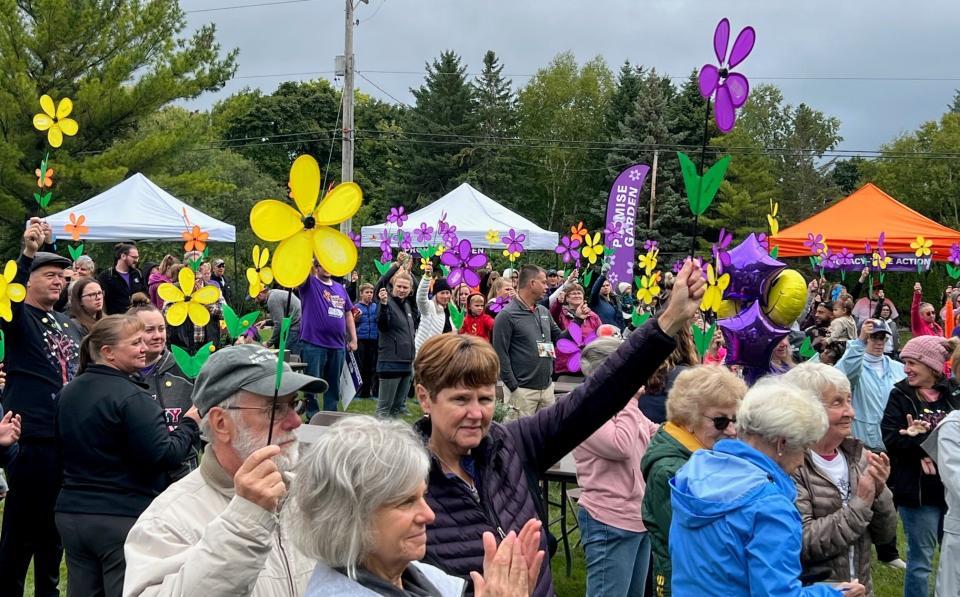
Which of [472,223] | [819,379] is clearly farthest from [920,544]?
[472,223]

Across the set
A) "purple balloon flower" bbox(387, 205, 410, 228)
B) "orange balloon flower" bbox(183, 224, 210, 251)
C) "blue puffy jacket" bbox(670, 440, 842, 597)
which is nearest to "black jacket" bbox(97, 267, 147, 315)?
"orange balloon flower" bbox(183, 224, 210, 251)

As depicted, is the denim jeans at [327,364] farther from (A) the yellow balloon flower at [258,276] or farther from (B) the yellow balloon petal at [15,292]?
(B) the yellow balloon petal at [15,292]

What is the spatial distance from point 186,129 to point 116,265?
11.4 m

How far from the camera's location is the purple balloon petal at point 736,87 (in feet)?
8.74

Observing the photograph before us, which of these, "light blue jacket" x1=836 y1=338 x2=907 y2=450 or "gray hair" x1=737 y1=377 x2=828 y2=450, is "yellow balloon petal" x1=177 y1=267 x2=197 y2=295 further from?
"light blue jacket" x1=836 y1=338 x2=907 y2=450

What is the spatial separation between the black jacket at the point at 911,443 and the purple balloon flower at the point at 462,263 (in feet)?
15.1

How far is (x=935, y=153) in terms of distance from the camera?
3997 centimetres

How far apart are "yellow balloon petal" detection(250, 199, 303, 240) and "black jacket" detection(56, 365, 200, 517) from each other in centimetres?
142

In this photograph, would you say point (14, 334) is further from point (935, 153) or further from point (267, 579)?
point (935, 153)

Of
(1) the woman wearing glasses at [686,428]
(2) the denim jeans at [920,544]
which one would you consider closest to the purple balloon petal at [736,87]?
(1) the woman wearing glasses at [686,428]

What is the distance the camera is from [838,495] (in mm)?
2740

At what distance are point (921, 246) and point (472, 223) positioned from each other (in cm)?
812

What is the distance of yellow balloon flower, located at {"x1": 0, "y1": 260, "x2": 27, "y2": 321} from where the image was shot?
3787mm

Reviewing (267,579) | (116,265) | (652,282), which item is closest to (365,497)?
(267,579)
